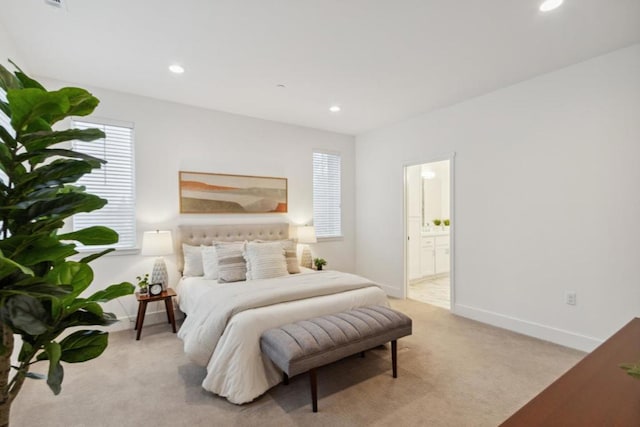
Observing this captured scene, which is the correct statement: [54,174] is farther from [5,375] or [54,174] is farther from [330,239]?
[330,239]

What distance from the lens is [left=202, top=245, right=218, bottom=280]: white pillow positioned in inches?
135

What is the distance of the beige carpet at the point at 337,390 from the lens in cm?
198

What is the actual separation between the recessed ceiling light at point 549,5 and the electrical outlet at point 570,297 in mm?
2562

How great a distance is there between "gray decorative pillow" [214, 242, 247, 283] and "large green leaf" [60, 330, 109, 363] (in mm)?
2345

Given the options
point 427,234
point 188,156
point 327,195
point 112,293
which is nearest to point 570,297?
point 427,234

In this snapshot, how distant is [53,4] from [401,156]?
411 centimetres

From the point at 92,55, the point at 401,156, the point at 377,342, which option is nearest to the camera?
the point at 377,342

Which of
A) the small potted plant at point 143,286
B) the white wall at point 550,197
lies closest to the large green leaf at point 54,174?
the small potted plant at point 143,286

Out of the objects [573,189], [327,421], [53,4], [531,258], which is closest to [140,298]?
[327,421]

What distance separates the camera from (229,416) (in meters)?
2.00

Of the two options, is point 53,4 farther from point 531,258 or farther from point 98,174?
point 531,258

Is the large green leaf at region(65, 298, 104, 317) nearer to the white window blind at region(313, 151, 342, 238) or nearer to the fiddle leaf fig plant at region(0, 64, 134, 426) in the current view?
the fiddle leaf fig plant at region(0, 64, 134, 426)

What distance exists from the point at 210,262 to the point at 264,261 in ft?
2.18

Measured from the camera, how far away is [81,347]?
0.93 m
